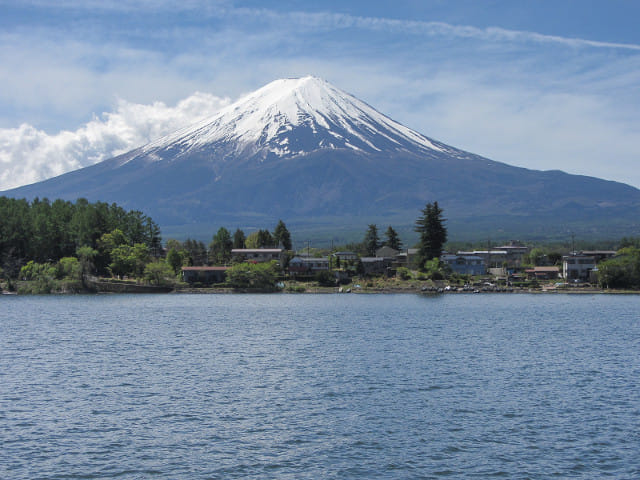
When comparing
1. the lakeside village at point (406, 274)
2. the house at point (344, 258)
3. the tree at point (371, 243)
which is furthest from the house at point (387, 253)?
the house at point (344, 258)

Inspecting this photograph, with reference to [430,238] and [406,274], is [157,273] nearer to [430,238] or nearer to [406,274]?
[406,274]

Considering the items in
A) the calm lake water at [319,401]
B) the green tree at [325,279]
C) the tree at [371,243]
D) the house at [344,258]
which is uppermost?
the tree at [371,243]

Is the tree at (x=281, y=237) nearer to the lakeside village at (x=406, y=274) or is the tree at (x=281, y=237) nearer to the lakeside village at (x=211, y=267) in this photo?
the lakeside village at (x=211, y=267)

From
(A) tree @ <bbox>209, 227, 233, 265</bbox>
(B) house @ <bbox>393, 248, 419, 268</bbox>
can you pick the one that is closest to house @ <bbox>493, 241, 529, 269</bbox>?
(B) house @ <bbox>393, 248, 419, 268</bbox>

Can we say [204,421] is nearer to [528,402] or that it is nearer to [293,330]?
[528,402]

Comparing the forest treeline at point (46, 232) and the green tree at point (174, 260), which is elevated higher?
the forest treeline at point (46, 232)

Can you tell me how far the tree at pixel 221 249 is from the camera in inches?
3221

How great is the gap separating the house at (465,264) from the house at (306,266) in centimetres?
1411

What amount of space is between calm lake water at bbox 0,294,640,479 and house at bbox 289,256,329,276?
1415 inches

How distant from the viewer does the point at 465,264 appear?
81.8m

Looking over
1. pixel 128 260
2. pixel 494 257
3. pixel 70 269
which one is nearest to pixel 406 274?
pixel 494 257

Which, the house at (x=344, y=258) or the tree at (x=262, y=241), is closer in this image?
the house at (x=344, y=258)

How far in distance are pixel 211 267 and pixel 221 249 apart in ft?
41.3

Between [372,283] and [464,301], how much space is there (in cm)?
1391
